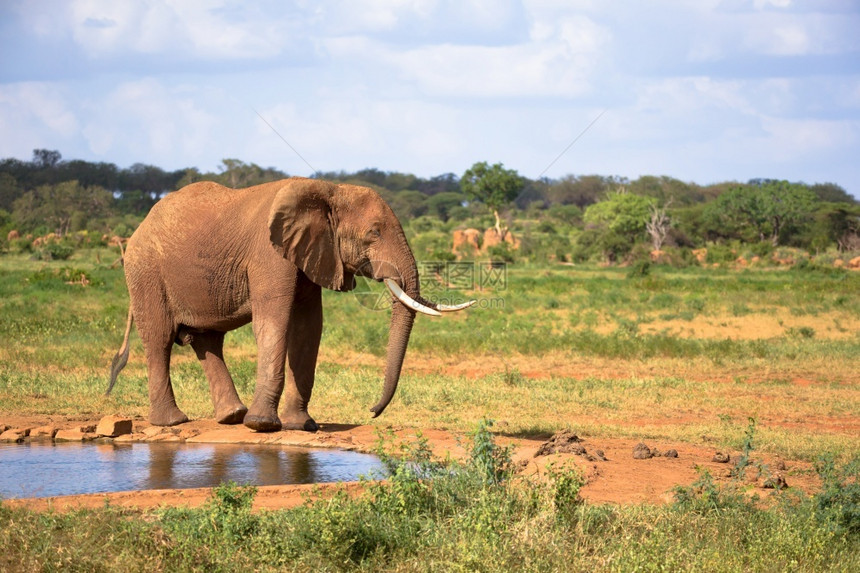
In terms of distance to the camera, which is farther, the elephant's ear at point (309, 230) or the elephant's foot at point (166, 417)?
the elephant's foot at point (166, 417)

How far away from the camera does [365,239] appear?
32.3 feet

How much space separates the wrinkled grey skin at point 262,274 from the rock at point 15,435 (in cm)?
124

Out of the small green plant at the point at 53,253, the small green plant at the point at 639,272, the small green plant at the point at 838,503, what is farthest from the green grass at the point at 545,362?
the small green plant at the point at 53,253

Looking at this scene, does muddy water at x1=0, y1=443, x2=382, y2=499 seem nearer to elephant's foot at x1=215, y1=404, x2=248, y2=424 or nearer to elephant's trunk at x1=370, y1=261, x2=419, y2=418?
elephant's foot at x1=215, y1=404, x2=248, y2=424

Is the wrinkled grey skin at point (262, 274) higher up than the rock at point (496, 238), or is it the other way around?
the rock at point (496, 238)

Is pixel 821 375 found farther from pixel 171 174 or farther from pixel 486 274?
pixel 171 174

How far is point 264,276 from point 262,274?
33mm

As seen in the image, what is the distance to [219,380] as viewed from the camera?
1048 cm

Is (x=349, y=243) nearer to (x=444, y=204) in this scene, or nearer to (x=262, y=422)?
(x=262, y=422)

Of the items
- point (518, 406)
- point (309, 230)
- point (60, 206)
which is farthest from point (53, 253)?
point (309, 230)

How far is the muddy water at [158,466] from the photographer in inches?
314

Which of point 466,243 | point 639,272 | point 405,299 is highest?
point 466,243

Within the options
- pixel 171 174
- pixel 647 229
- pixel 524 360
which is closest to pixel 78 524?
pixel 524 360

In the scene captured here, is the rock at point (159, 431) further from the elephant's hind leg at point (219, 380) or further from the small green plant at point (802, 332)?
the small green plant at point (802, 332)
